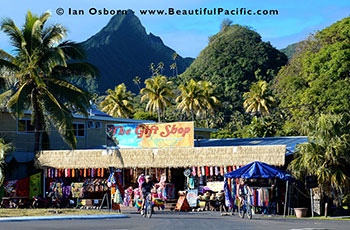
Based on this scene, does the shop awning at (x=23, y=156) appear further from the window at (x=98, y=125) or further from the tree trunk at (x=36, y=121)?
the window at (x=98, y=125)

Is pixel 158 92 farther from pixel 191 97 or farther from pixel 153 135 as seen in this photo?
pixel 153 135

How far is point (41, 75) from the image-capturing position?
95.9ft

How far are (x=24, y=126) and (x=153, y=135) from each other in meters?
9.84

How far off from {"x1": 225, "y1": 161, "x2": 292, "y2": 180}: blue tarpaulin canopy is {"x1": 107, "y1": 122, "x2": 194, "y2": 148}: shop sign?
12.8 ft

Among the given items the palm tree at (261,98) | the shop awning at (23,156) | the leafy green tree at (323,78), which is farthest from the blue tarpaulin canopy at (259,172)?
the palm tree at (261,98)

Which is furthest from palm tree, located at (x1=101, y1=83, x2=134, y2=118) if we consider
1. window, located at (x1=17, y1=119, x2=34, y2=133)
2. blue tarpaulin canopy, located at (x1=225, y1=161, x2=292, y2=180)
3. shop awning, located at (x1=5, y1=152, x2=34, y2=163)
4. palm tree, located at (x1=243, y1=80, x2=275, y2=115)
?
blue tarpaulin canopy, located at (x1=225, y1=161, x2=292, y2=180)

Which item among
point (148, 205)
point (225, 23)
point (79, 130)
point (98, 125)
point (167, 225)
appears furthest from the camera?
point (225, 23)

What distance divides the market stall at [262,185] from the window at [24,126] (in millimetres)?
13705

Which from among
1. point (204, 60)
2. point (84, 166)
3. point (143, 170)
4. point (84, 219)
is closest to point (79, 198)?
point (84, 166)

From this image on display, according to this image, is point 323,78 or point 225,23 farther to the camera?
point 225,23

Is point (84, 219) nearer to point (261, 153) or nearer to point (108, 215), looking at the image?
point (108, 215)

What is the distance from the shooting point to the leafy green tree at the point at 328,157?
20806 mm

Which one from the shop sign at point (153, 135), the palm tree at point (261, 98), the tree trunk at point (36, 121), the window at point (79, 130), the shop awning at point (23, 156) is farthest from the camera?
the palm tree at point (261, 98)

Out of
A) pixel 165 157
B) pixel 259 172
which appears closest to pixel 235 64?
pixel 165 157
